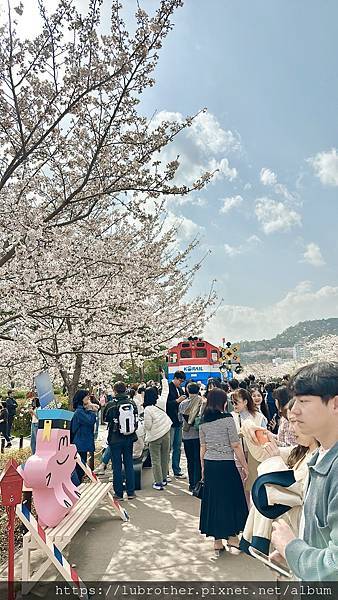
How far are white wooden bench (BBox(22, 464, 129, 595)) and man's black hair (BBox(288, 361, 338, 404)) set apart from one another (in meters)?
3.38

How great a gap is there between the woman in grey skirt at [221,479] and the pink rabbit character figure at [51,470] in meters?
1.62

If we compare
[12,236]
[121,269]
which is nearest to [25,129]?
[12,236]

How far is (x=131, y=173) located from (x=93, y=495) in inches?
171

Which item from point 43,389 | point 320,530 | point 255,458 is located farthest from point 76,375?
point 320,530

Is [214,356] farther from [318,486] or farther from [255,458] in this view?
[318,486]

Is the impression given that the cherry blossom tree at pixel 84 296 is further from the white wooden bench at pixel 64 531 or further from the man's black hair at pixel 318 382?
the man's black hair at pixel 318 382

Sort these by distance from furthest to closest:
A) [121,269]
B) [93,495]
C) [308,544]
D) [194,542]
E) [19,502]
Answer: [121,269] < [93,495] < [194,542] < [19,502] < [308,544]

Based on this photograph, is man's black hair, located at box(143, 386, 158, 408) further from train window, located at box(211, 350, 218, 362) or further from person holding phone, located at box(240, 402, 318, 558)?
train window, located at box(211, 350, 218, 362)

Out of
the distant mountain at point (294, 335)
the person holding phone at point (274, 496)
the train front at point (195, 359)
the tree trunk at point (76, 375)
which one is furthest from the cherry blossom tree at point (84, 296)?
the distant mountain at point (294, 335)

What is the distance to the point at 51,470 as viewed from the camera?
4703 mm

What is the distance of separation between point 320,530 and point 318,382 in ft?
1.85

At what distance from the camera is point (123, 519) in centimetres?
612

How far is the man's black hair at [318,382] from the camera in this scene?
5.98 feet

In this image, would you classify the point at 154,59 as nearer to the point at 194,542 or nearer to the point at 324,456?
the point at 324,456
